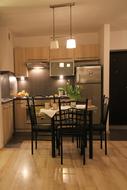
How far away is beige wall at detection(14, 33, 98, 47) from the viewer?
564 cm

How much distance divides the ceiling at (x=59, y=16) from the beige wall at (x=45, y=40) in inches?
8.4

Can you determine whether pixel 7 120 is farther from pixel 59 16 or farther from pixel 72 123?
pixel 59 16

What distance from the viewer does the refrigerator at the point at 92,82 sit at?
4.87 metres

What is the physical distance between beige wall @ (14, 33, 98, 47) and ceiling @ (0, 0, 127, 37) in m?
0.21

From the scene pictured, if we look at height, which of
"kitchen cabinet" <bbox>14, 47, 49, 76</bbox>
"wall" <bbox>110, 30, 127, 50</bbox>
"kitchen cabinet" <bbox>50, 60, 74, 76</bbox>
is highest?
"wall" <bbox>110, 30, 127, 50</bbox>

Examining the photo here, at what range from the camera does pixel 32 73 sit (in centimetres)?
575

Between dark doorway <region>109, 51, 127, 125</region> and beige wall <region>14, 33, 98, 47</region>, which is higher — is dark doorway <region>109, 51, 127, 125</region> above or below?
below

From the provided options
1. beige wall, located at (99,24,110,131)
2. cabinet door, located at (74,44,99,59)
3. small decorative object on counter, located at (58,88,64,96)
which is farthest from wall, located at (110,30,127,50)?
small decorative object on counter, located at (58,88,64,96)

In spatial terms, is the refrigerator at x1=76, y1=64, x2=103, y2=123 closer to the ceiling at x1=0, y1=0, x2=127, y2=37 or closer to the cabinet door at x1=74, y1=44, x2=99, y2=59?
the cabinet door at x1=74, y1=44, x2=99, y2=59

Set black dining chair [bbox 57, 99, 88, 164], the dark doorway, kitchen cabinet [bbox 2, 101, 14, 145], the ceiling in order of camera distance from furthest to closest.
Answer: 1. the dark doorway
2. kitchen cabinet [bbox 2, 101, 14, 145]
3. the ceiling
4. black dining chair [bbox 57, 99, 88, 164]

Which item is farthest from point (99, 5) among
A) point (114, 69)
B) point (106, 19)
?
point (114, 69)

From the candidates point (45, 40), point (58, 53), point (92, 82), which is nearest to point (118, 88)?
point (92, 82)

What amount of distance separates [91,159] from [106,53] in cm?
270

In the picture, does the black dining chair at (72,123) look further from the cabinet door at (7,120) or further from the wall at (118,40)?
the wall at (118,40)
